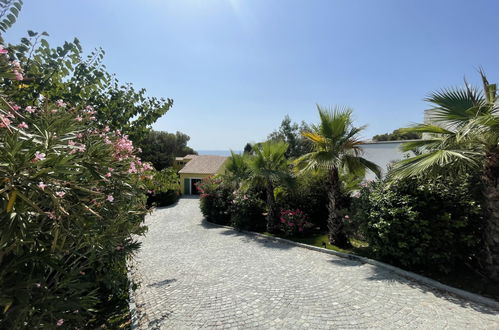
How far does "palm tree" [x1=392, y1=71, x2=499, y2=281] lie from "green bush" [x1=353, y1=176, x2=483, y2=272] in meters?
0.54

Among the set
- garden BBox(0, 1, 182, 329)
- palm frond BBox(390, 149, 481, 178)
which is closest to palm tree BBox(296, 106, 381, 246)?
palm frond BBox(390, 149, 481, 178)

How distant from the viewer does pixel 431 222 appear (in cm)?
544

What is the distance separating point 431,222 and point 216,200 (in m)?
10.5

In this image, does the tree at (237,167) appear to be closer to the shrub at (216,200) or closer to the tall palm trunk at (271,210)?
the shrub at (216,200)

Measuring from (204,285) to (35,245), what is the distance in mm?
4202

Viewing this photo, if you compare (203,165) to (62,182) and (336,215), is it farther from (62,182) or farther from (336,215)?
(62,182)

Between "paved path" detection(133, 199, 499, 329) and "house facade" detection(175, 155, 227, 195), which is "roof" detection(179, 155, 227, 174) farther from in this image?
"paved path" detection(133, 199, 499, 329)

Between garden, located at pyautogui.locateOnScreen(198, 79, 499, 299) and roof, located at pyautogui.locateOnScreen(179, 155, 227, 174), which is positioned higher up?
roof, located at pyautogui.locateOnScreen(179, 155, 227, 174)

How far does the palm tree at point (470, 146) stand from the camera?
4.52 m

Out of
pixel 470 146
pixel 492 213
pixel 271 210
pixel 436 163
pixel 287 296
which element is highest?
pixel 470 146

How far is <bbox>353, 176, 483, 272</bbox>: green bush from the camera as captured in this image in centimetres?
532

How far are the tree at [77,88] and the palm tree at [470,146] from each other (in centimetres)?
575

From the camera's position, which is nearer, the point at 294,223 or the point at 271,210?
the point at 294,223

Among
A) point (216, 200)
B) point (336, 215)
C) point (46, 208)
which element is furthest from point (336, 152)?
point (216, 200)
